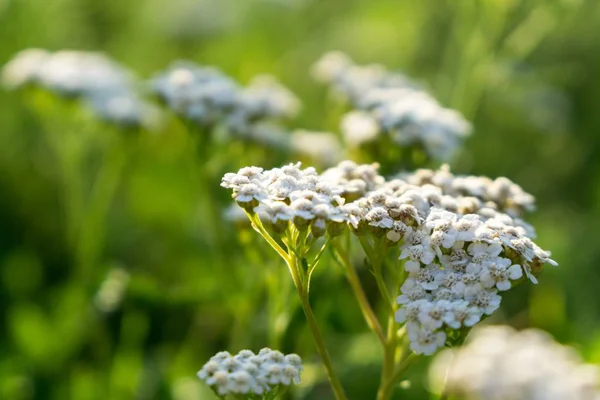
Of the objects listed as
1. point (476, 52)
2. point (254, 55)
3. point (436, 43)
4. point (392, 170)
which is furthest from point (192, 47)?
point (392, 170)

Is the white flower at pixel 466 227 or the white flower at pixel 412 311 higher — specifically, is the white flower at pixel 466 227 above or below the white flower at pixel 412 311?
above

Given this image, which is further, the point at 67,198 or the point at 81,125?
the point at 67,198

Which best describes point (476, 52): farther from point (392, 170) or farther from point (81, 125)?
point (81, 125)

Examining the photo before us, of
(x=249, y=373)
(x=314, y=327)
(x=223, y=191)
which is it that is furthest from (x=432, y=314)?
(x=223, y=191)

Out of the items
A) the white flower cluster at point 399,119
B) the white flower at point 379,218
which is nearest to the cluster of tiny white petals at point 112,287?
the white flower cluster at point 399,119

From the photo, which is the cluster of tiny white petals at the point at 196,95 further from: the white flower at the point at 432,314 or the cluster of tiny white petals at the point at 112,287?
the white flower at the point at 432,314

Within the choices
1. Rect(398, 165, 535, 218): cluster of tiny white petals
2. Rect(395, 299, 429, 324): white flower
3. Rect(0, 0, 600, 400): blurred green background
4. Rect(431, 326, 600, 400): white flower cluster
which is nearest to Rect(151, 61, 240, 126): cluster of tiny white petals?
Rect(0, 0, 600, 400): blurred green background

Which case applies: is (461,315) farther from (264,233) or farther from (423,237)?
(264,233)
